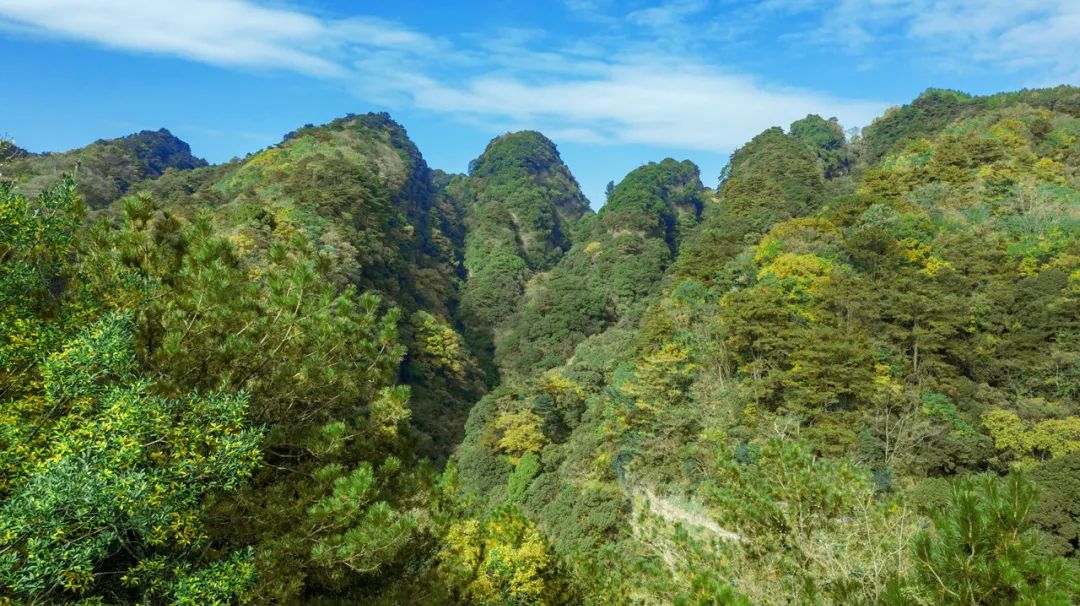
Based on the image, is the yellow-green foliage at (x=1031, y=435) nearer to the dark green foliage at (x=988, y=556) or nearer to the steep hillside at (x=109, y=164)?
the dark green foliage at (x=988, y=556)

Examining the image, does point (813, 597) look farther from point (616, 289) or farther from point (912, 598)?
point (616, 289)

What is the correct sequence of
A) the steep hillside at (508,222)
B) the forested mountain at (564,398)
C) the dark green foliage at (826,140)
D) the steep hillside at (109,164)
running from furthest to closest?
the dark green foliage at (826,140), the steep hillside at (508,222), the steep hillside at (109,164), the forested mountain at (564,398)

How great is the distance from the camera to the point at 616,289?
1992 inches

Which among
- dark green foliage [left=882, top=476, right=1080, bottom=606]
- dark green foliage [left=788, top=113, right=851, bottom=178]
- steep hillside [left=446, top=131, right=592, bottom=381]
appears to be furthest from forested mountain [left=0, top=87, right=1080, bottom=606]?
dark green foliage [left=788, top=113, right=851, bottom=178]

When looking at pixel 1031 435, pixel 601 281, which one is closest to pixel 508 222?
pixel 601 281

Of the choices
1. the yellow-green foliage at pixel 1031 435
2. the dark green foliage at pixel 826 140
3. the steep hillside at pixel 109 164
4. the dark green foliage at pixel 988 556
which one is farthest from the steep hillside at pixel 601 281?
the dark green foliage at pixel 988 556

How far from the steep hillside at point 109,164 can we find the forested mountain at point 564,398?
12.9ft

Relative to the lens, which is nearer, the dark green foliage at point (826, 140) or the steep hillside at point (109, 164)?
the steep hillside at point (109, 164)

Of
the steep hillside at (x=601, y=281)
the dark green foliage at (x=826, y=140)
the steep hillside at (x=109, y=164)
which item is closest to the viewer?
the steep hillside at (x=109, y=164)

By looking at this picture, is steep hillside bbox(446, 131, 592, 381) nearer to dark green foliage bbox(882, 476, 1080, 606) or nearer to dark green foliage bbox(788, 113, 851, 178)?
dark green foliage bbox(788, 113, 851, 178)

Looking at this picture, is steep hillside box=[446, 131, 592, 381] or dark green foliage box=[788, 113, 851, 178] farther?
dark green foliage box=[788, 113, 851, 178]

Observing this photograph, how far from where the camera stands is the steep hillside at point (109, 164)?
38938mm

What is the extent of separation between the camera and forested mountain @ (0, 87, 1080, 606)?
13.8ft

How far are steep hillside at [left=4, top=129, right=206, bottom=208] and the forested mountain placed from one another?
12.9 ft
